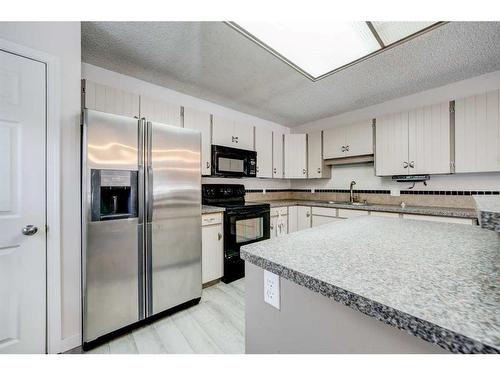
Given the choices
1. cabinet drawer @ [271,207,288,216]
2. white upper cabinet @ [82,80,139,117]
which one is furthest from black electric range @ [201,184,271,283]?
white upper cabinet @ [82,80,139,117]

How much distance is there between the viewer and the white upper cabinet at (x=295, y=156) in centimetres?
378

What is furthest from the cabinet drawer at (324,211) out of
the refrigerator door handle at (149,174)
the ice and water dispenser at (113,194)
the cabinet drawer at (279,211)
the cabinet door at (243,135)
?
the ice and water dispenser at (113,194)

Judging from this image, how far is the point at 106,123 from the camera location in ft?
5.15

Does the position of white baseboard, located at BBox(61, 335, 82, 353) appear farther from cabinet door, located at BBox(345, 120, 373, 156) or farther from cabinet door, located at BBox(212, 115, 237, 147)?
cabinet door, located at BBox(345, 120, 373, 156)

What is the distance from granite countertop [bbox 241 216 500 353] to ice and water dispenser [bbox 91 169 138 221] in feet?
4.14

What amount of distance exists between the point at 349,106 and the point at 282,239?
10.1 ft

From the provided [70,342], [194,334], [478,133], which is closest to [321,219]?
[478,133]

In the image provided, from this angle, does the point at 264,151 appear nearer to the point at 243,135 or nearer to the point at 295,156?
the point at 243,135

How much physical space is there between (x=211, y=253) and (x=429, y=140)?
2.89m

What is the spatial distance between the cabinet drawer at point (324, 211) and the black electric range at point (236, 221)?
0.77 metres

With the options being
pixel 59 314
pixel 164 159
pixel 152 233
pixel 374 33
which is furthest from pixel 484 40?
pixel 59 314

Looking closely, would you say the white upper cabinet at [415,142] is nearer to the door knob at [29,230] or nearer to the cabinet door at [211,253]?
the cabinet door at [211,253]
